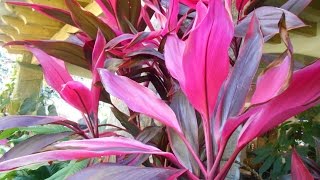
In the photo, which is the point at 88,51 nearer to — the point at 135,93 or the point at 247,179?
the point at 135,93

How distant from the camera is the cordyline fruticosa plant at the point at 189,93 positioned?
13.6 inches

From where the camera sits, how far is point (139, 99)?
1.40ft

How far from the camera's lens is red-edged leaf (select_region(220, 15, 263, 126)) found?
1.30 feet

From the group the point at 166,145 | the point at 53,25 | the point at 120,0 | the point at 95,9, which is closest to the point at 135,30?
the point at 120,0

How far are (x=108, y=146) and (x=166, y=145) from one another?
0.73ft

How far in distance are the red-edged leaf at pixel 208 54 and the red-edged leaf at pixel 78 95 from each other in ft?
0.77

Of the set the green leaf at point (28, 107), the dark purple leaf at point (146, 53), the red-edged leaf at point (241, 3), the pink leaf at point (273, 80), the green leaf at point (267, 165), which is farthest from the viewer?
the green leaf at point (28, 107)

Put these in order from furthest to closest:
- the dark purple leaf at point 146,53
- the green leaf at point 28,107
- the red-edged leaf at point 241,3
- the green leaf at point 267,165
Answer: the green leaf at point 28,107, the green leaf at point 267,165, the red-edged leaf at point 241,3, the dark purple leaf at point 146,53

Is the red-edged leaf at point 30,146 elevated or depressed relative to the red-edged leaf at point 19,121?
depressed

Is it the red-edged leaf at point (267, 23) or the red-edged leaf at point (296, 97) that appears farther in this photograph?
the red-edged leaf at point (267, 23)

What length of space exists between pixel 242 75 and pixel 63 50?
13.5 inches

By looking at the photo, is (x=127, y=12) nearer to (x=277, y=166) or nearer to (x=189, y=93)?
(x=189, y=93)

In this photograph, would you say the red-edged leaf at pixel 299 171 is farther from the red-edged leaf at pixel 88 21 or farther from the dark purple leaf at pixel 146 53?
the red-edged leaf at pixel 88 21

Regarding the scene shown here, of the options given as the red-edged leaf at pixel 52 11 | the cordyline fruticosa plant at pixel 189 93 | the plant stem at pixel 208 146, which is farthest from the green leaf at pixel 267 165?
the red-edged leaf at pixel 52 11
